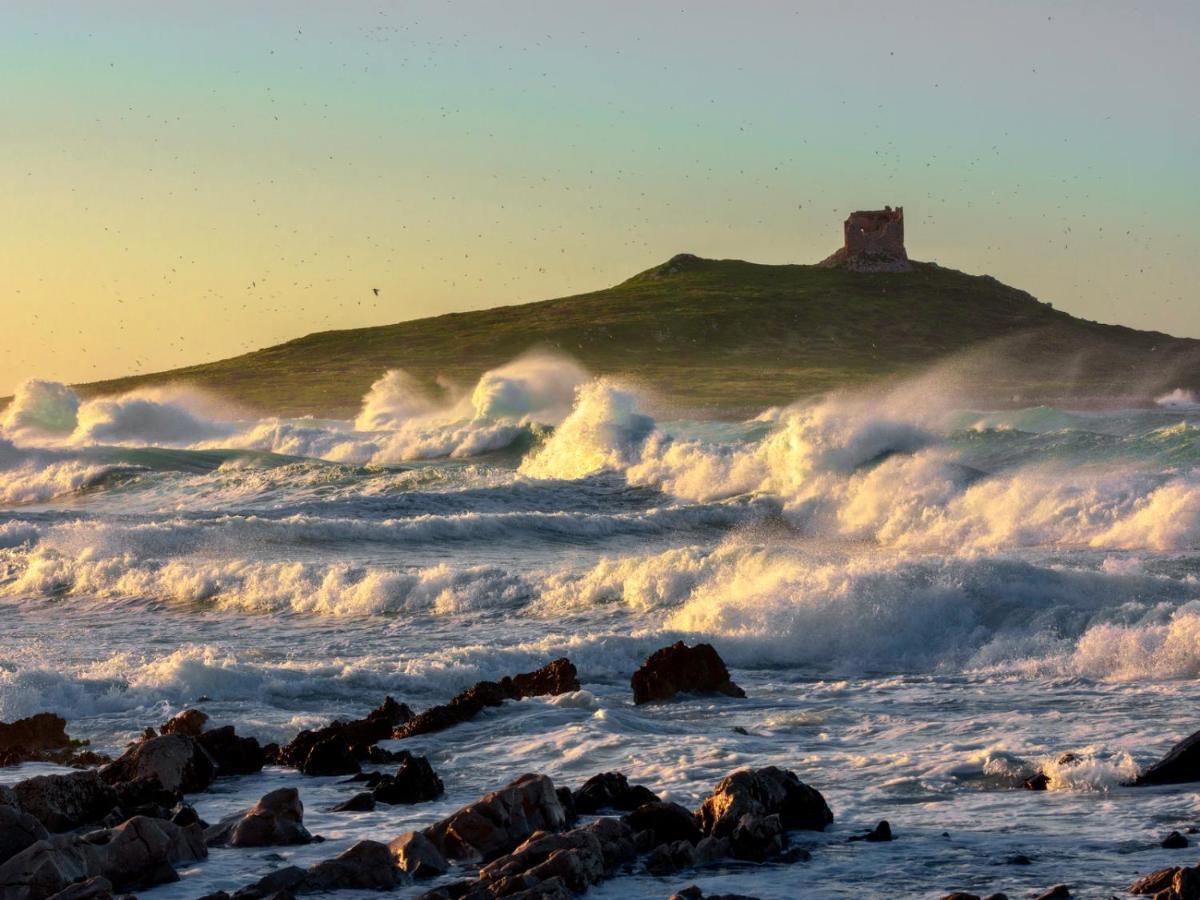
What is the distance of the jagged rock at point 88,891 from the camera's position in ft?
23.5

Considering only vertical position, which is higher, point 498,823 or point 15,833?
point 15,833

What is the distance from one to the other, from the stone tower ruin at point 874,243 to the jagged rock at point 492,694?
116 meters

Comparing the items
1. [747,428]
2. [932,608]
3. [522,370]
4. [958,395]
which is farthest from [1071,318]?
[932,608]

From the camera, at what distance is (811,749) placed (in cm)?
1091

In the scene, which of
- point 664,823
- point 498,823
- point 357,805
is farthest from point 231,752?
point 664,823

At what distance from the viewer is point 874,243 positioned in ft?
419

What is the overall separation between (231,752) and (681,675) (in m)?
3.71

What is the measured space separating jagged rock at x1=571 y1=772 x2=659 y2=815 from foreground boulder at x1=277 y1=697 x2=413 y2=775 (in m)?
2.07

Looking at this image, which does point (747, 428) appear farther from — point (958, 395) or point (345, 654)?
point (345, 654)

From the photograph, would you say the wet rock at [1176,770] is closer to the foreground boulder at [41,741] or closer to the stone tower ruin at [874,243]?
the foreground boulder at [41,741]

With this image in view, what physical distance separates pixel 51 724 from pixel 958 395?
6894 cm

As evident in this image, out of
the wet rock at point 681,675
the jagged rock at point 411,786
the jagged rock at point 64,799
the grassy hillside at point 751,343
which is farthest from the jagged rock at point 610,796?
the grassy hillside at point 751,343

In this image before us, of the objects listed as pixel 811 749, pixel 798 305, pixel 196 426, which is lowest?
pixel 811 749

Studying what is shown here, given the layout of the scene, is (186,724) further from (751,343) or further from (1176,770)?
(751,343)
